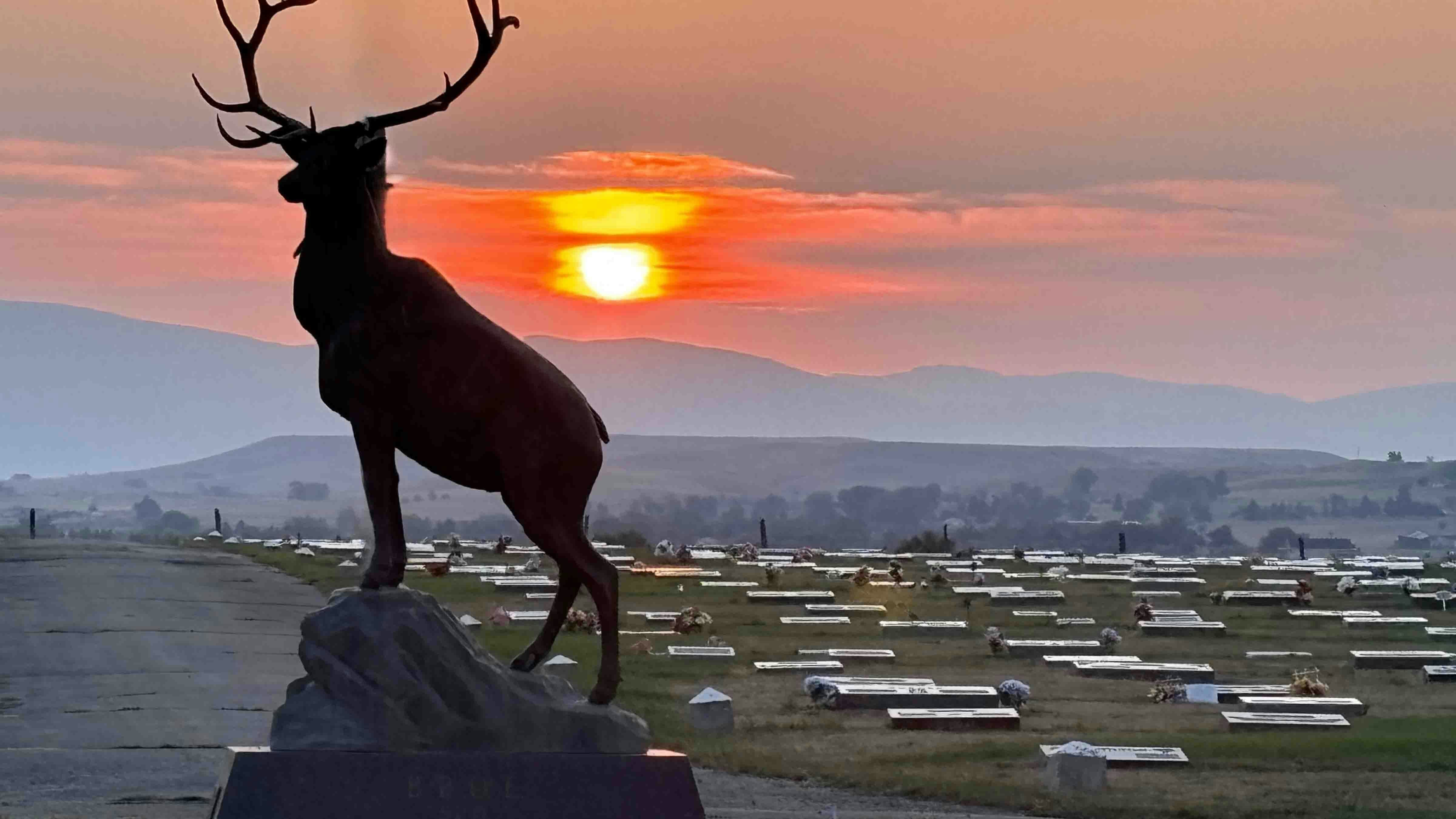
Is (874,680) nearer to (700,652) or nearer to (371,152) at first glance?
(700,652)

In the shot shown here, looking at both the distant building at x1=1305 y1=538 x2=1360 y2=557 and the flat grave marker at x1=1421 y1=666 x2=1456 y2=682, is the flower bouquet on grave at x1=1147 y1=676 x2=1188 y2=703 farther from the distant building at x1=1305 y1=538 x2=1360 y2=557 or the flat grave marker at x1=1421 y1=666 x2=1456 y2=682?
the distant building at x1=1305 y1=538 x2=1360 y2=557

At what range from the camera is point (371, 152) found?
36.0 ft

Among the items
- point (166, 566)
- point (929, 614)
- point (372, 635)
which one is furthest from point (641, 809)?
point (166, 566)

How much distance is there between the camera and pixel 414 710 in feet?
35.3

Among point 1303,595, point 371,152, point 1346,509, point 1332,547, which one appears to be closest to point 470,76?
point 371,152

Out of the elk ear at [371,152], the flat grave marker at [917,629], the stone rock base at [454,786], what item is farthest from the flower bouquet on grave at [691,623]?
the elk ear at [371,152]

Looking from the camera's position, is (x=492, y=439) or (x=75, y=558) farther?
(x=75, y=558)

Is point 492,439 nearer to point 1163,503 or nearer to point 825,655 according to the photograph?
point 825,655

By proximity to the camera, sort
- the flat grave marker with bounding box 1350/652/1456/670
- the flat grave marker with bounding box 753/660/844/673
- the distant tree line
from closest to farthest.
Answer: the flat grave marker with bounding box 753/660/844/673 → the flat grave marker with bounding box 1350/652/1456/670 → the distant tree line

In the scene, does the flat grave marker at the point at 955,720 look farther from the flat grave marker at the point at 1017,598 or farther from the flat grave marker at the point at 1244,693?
the flat grave marker at the point at 1017,598

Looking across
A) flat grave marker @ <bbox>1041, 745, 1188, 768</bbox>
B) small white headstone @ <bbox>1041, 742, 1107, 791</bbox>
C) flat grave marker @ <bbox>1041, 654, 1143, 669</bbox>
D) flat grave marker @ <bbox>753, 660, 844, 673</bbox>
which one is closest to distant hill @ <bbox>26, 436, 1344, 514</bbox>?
flat grave marker @ <bbox>1041, 654, 1143, 669</bbox>

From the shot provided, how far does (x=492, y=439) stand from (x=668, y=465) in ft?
520

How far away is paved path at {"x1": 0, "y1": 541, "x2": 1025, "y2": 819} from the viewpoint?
51.4 ft

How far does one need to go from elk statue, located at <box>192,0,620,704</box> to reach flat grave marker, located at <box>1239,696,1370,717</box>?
11.8m
